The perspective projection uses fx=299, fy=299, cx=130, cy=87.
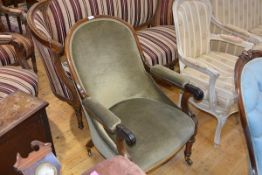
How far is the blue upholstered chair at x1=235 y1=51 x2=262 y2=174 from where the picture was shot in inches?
45.1

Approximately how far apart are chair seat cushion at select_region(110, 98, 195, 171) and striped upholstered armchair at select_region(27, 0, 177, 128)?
30 cm

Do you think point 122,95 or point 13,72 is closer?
point 122,95

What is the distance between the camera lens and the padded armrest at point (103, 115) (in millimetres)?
1427

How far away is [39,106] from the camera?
1.50 meters

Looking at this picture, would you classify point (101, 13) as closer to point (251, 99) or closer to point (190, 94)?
point (190, 94)

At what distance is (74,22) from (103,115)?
1.26 metres

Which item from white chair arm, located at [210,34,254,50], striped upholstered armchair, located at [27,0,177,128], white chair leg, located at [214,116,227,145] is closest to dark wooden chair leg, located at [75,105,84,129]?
striped upholstered armchair, located at [27,0,177,128]

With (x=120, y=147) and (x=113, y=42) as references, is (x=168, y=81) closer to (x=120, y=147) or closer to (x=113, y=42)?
(x=113, y=42)

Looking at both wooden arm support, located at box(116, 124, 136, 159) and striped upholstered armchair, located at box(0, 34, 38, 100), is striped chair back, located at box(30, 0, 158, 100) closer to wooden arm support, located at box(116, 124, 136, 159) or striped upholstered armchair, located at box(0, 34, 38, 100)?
striped upholstered armchair, located at box(0, 34, 38, 100)

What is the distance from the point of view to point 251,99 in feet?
3.74

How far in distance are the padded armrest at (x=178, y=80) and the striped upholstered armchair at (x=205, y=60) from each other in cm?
33

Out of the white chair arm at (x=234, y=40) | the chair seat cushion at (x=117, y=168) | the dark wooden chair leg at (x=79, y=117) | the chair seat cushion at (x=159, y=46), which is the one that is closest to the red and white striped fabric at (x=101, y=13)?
the chair seat cushion at (x=159, y=46)

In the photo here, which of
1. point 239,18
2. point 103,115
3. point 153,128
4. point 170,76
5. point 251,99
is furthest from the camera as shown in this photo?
point 239,18

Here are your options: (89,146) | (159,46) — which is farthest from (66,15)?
(89,146)
